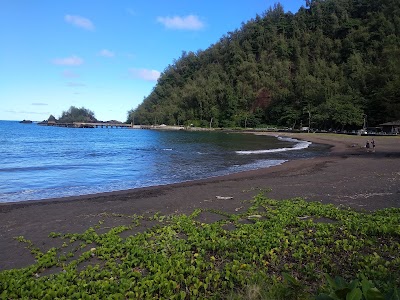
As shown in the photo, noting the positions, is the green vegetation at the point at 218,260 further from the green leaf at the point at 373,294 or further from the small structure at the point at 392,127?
the small structure at the point at 392,127

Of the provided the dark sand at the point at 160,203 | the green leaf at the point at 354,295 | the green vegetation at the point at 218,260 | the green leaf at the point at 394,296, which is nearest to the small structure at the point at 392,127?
the dark sand at the point at 160,203

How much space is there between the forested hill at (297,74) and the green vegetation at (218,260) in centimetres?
8231

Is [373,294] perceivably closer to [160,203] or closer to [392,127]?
[160,203]

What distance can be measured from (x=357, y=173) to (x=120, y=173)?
16.3 m

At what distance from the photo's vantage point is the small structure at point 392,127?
71.4m

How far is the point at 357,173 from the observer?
18844 millimetres

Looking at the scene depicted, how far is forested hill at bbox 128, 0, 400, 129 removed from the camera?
92.1m

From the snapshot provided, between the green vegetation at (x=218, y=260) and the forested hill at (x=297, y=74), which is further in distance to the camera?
the forested hill at (x=297, y=74)

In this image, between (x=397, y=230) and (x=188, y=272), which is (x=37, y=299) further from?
(x=397, y=230)

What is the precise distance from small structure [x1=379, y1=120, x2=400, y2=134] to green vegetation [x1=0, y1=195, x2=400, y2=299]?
74.5m

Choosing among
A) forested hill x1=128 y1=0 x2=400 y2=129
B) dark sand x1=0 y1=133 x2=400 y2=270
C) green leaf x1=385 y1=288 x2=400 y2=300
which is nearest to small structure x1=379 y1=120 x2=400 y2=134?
forested hill x1=128 y1=0 x2=400 y2=129

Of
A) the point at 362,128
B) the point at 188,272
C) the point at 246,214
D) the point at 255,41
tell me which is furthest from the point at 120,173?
the point at 255,41

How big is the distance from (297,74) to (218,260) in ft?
460

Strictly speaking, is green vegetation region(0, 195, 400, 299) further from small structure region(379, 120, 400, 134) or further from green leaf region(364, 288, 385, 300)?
small structure region(379, 120, 400, 134)
